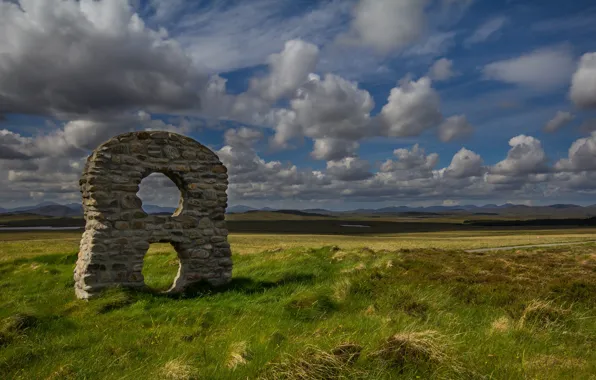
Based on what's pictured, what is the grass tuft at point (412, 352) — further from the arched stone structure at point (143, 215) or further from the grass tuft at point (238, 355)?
the arched stone structure at point (143, 215)

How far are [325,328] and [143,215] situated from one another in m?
7.76

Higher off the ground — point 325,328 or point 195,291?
point 325,328

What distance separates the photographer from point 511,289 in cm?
1074

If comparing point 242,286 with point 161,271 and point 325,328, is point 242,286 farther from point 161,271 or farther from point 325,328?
point 161,271

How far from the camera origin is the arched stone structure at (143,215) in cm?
1187

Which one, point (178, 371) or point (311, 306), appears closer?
point (178, 371)

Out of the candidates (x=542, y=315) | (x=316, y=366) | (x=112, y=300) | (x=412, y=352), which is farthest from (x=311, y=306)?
(x=112, y=300)

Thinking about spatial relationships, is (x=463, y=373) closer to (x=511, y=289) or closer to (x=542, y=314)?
(x=542, y=314)

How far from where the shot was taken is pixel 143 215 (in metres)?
12.4

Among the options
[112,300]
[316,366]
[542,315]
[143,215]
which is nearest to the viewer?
[316,366]

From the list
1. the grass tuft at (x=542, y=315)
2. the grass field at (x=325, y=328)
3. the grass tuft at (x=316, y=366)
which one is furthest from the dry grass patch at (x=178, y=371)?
the grass tuft at (x=542, y=315)

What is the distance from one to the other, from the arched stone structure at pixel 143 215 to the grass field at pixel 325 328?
0.76m

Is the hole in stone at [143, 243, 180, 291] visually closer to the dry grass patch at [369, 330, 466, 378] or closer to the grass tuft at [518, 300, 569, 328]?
the dry grass patch at [369, 330, 466, 378]

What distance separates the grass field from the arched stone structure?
76 centimetres
